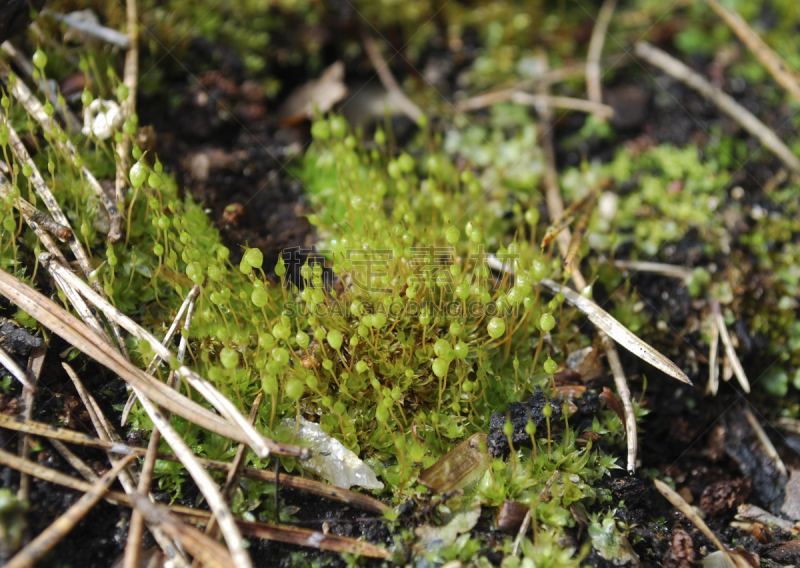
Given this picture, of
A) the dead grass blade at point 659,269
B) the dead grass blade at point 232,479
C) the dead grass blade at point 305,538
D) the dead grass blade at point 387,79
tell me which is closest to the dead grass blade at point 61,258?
the dead grass blade at point 232,479

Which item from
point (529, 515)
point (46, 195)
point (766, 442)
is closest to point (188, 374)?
point (46, 195)

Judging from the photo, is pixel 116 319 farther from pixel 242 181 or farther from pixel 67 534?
pixel 242 181

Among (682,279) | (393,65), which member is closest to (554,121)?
(393,65)

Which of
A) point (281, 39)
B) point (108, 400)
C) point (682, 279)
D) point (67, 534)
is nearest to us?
point (67, 534)

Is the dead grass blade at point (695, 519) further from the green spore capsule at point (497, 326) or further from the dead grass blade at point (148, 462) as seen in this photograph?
the dead grass blade at point (148, 462)

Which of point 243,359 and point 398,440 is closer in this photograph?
point 398,440

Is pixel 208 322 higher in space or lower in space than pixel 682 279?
higher

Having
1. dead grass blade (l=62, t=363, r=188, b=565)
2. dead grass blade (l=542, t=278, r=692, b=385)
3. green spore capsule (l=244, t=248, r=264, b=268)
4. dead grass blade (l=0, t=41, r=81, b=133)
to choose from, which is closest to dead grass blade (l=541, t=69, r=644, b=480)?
dead grass blade (l=542, t=278, r=692, b=385)
